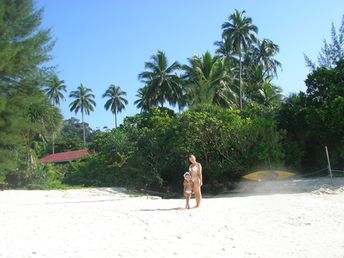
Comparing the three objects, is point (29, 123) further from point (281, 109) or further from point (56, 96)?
point (56, 96)

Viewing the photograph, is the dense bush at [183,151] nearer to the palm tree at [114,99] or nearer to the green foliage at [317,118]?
the green foliage at [317,118]

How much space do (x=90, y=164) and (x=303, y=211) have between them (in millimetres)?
17677

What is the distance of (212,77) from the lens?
1576 inches

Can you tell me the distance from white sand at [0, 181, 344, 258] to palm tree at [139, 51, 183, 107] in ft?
90.7

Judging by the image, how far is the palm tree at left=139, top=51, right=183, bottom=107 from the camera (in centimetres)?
4244

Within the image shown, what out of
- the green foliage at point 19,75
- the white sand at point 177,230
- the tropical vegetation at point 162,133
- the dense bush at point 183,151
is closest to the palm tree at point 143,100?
the tropical vegetation at point 162,133

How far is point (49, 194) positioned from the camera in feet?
64.5

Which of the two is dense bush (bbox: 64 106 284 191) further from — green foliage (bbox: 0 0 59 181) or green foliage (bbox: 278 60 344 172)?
green foliage (bbox: 0 0 59 181)

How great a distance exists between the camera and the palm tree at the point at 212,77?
39.5 metres

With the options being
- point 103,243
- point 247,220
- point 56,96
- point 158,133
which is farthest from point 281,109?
point 56,96

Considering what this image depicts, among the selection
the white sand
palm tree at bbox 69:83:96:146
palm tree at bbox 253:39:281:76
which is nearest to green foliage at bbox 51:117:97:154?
palm tree at bbox 69:83:96:146

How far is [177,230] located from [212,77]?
3017cm

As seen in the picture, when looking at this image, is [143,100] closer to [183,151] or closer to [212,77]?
[212,77]

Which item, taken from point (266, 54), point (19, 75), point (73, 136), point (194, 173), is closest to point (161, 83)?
point (266, 54)
